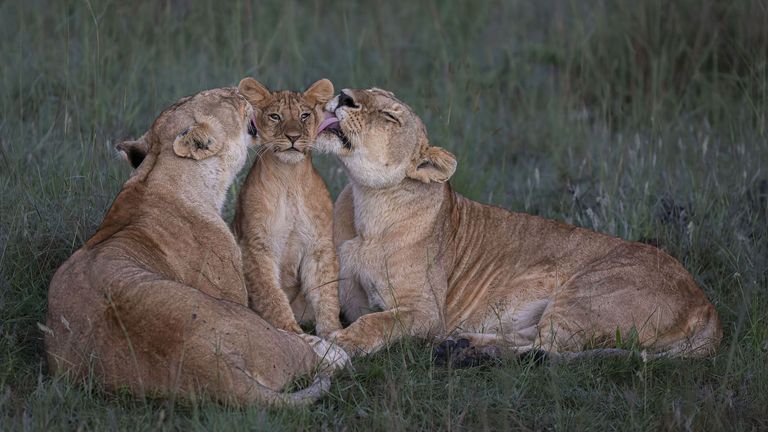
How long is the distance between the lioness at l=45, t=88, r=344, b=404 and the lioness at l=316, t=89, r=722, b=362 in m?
0.60

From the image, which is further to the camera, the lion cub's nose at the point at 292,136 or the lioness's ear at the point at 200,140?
the lion cub's nose at the point at 292,136

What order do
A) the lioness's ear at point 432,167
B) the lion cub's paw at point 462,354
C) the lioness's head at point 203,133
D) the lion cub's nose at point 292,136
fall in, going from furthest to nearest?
the lioness's ear at point 432,167
the lion cub's nose at point 292,136
the lioness's head at point 203,133
the lion cub's paw at point 462,354

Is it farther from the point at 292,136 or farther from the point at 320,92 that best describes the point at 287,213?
the point at 320,92

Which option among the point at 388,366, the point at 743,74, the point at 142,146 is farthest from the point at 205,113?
the point at 743,74

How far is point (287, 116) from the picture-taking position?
495 centimetres

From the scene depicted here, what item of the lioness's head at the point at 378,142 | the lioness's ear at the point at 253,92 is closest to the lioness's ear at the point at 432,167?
the lioness's head at the point at 378,142

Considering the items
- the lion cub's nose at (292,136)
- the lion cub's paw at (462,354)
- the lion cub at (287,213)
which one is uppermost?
the lion cub's nose at (292,136)

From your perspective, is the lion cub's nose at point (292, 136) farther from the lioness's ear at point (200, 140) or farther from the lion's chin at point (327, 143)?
the lioness's ear at point (200, 140)

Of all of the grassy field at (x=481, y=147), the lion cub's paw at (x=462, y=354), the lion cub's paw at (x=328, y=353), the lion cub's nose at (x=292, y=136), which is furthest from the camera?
the lion cub's nose at (x=292, y=136)

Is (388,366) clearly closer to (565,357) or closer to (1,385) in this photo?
(565,357)

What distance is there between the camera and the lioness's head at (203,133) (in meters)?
4.76

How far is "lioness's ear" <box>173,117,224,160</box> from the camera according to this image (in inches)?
186

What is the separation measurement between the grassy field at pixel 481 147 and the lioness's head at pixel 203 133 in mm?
650

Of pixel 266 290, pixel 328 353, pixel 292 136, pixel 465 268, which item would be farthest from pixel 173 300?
pixel 465 268
